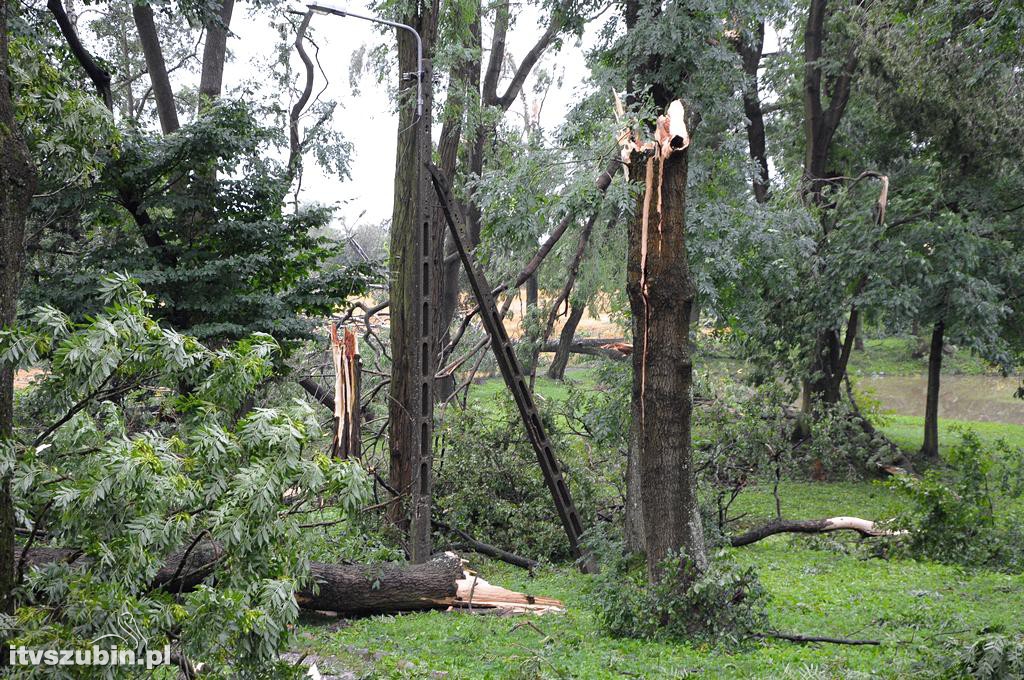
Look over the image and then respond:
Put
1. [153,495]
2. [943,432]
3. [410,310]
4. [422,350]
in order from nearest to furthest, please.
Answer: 1. [153,495]
2. [422,350]
3. [410,310]
4. [943,432]

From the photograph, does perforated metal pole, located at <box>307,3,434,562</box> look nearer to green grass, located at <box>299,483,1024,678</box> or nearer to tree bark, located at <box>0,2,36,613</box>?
green grass, located at <box>299,483,1024,678</box>

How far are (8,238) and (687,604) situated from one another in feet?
18.4

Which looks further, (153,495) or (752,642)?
(752,642)

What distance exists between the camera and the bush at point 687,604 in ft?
23.5

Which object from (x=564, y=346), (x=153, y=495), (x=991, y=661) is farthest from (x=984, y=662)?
(x=564, y=346)

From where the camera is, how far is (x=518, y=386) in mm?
11281

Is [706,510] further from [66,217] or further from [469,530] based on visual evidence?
[66,217]

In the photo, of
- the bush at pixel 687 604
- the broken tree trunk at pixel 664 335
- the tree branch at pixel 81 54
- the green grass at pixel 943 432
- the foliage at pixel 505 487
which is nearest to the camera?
the bush at pixel 687 604

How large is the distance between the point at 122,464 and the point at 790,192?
49.3ft

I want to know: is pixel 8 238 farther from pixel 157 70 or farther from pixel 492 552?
pixel 157 70

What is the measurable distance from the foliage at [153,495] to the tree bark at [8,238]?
0.13m

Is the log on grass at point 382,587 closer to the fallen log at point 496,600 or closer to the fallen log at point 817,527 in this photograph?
the fallen log at point 496,600

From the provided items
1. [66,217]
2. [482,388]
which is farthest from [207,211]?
[482,388]

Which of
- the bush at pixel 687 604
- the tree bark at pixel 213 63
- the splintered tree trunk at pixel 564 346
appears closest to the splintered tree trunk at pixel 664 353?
the bush at pixel 687 604
